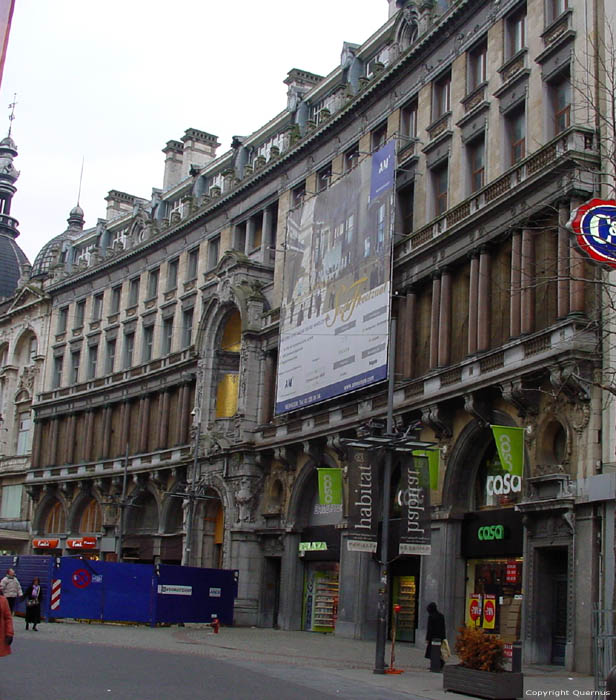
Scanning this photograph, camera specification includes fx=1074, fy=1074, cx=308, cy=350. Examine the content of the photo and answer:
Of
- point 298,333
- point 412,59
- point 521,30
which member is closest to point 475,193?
point 521,30

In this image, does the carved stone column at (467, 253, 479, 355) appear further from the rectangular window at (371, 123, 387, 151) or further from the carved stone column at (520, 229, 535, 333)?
the rectangular window at (371, 123, 387, 151)

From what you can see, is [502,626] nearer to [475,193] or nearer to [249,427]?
[475,193]

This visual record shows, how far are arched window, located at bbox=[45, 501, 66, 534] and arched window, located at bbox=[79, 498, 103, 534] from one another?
2.36m

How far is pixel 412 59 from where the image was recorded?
4228 centimetres

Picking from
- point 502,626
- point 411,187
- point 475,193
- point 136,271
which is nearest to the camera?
point 502,626

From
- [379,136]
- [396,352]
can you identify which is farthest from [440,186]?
[396,352]

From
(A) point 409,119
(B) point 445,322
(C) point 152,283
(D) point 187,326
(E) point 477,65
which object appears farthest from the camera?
(C) point 152,283

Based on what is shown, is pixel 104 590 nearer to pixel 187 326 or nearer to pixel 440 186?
pixel 440 186

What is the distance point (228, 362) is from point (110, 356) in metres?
15.5

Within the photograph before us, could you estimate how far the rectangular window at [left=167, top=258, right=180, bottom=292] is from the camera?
203 feet

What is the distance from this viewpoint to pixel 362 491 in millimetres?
30547

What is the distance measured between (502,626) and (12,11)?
83.8 feet

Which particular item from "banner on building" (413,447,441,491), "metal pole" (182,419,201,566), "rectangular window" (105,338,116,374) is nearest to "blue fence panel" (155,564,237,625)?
"metal pole" (182,419,201,566)

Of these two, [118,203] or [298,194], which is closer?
[298,194]
